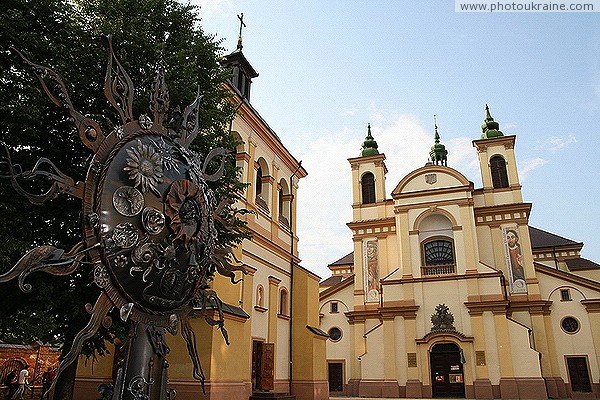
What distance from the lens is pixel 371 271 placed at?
107ft

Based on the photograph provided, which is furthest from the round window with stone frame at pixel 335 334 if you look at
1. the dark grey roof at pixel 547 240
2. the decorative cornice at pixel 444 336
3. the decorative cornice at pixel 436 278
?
the dark grey roof at pixel 547 240

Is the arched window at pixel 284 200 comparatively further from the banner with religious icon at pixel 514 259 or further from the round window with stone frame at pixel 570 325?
the round window with stone frame at pixel 570 325

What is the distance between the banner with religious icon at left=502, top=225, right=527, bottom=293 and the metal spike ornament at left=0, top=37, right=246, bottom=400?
28551 millimetres

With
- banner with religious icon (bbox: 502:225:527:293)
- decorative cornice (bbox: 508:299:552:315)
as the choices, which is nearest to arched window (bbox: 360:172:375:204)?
banner with religious icon (bbox: 502:225:527:293)

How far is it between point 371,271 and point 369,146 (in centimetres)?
1042

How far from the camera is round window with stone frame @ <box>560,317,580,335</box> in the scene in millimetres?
28375

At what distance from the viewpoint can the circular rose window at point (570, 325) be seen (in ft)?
93.1

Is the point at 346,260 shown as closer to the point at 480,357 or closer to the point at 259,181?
the point at 480,357

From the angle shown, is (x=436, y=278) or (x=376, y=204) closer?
(x=436, y=278)

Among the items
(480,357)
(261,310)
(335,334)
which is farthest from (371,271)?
(261,310)

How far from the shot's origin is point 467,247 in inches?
1172

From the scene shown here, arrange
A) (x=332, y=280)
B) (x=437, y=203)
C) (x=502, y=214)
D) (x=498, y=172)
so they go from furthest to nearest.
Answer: (x=332, y=280)
(x=498, y=172)
(x=437, y=203)
(x=502, y=214)

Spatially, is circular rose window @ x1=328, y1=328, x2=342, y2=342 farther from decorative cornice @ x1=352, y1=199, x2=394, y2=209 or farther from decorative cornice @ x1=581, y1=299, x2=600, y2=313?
decorative cornice @ x1=581, y1=299, x2=600, y2=313

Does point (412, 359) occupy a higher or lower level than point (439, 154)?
lower
